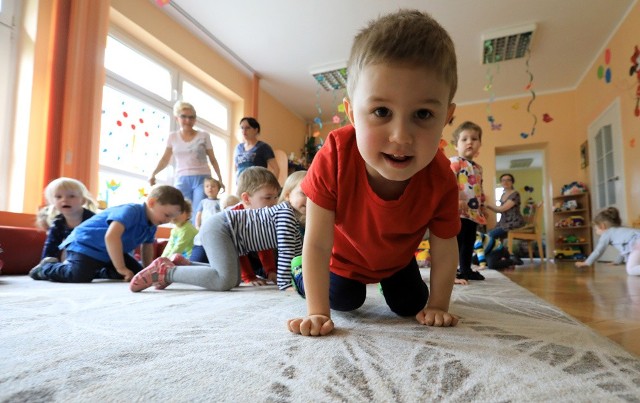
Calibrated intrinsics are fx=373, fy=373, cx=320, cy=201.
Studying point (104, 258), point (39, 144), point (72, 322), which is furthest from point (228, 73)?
point (72, 322)

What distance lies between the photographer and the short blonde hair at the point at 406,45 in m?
0.68

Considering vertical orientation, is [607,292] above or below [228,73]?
below

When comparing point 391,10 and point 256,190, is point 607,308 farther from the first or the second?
point 391,10

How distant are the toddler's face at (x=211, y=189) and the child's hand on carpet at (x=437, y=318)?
2.52 meters

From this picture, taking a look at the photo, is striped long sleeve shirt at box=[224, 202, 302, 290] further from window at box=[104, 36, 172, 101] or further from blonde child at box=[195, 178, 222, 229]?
window at box=[104, 36, 172, 101]

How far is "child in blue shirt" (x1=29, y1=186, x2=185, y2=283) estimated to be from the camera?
76.0 inches

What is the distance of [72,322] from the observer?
0.85 m

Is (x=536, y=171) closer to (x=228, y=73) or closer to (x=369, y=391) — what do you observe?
(x=228, y=73)

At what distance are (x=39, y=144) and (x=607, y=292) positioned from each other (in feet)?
11.4

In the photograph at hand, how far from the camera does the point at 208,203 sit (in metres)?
2.95

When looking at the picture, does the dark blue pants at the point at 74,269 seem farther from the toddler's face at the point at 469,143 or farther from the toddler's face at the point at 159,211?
the toddler's face at the point at 469,143

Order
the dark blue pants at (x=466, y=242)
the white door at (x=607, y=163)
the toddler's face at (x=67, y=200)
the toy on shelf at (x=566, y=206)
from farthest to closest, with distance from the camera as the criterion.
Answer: the toy on shelf at (x=566, y=206)
the white door at (x=607, y=163)
the toddler's face at (x=67, y=200)
the dark blue pants at (x=466, y=242)

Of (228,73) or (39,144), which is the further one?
(228,73)

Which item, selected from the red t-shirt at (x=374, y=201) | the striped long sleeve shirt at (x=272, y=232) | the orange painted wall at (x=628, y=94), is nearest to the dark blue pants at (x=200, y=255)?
the striped long sleeve shirt at (x=272, y=232)
